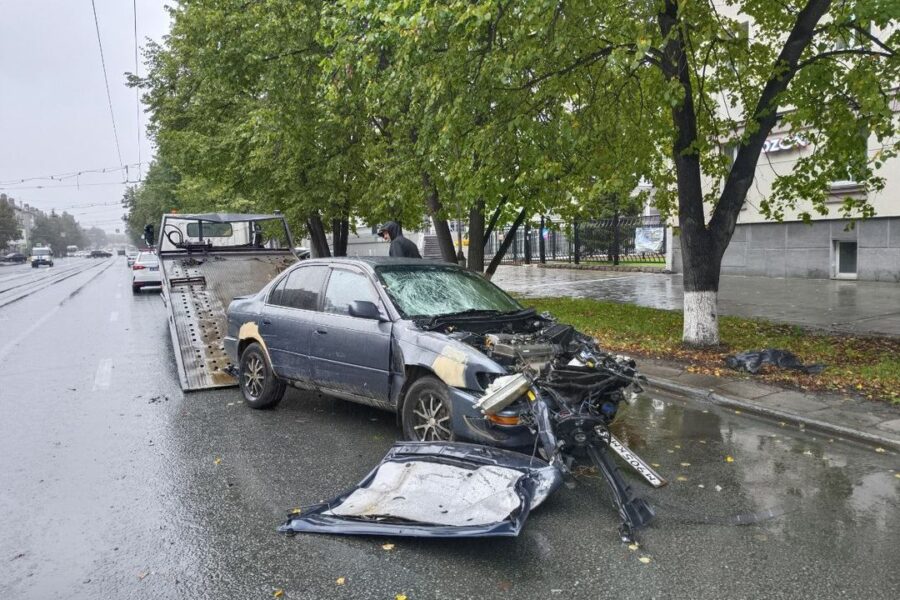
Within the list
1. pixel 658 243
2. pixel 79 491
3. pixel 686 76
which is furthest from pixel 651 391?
pixel 658 243

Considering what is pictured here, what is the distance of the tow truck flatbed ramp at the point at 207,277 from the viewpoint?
8398mm

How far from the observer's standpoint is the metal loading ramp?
26.9 feet

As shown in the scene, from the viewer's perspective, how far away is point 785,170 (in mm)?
19391

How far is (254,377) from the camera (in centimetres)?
704

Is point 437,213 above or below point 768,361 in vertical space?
above

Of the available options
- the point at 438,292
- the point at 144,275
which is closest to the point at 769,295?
the point at 438,292

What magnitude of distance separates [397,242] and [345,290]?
3.22m

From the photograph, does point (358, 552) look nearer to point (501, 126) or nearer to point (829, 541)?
point (829, 541)

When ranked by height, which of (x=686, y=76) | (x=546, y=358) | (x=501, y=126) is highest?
(x=686, y=76)

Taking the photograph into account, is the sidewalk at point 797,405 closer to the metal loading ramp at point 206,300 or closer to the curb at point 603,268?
the metal loading ramp at point 206,300

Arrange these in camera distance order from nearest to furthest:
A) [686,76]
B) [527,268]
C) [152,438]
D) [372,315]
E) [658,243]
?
[372,315] < [152,438] < [686,76] < [658,243] < [527,268]

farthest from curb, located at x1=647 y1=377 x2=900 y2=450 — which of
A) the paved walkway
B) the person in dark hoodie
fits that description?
the paved walkway

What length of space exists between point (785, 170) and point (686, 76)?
12.3 metres

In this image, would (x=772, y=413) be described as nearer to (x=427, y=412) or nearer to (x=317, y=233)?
(x=427, y=412)
